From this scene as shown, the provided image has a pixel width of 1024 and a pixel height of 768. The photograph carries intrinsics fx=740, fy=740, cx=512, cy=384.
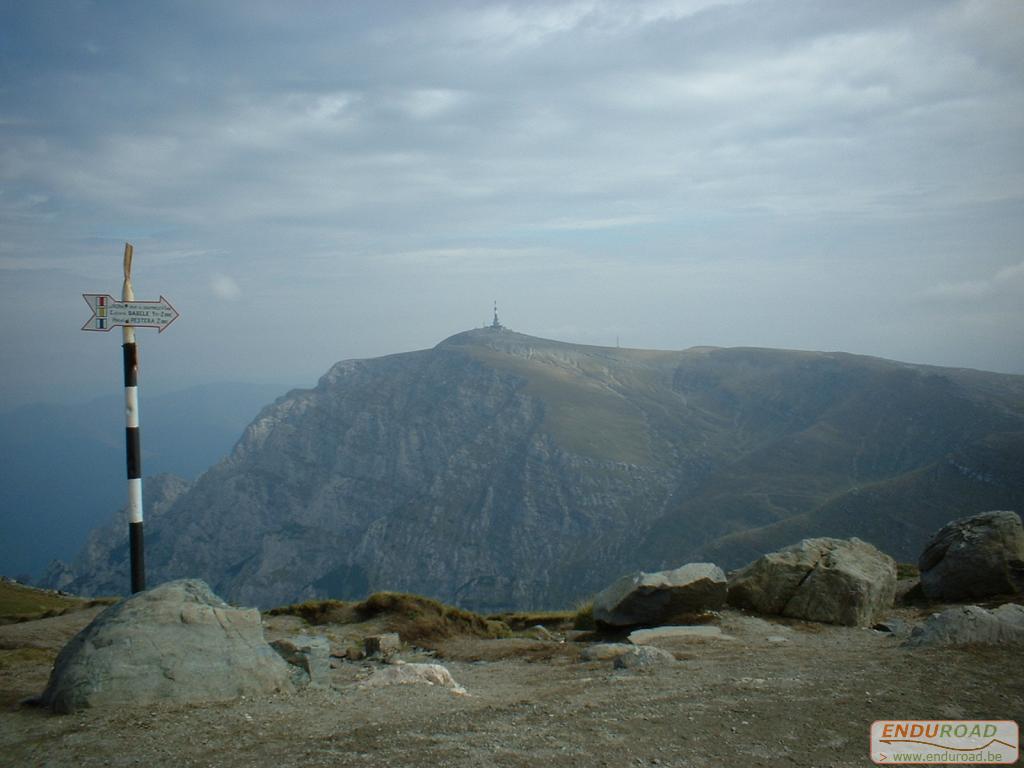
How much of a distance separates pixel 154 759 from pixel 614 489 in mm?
189416

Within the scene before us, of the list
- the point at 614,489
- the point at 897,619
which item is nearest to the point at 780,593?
the point at 897,619

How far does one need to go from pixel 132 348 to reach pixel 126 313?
77 centimetres

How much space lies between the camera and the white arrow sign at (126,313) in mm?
15289

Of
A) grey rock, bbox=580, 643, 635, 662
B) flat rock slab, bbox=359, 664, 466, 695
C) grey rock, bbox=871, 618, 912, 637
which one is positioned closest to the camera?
flat rock slab, bbox=359, 664, 466, 695

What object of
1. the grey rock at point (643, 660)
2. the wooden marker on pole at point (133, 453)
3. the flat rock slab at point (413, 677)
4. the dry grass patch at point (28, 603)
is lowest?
the dry grass patch at point (28, 603)

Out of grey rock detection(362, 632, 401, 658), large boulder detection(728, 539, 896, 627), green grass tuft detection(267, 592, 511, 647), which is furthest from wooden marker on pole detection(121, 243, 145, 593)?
large boulder detection(728, 539, 896, 627)

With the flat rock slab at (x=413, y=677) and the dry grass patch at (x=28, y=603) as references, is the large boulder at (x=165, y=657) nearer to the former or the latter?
the flat rock slab at (x=413, y=677)

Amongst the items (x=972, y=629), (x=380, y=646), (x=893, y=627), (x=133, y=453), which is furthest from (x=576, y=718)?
(x=893, y=627)

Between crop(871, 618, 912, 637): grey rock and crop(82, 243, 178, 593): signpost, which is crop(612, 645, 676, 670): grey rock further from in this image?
crop(82, 243, 178, 593): signpost

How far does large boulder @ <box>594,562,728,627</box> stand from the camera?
18.5 metres

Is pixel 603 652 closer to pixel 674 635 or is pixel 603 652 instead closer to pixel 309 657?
pixel 674 635

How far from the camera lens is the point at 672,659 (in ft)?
44.6

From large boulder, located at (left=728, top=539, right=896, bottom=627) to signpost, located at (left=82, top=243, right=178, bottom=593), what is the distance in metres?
14.6

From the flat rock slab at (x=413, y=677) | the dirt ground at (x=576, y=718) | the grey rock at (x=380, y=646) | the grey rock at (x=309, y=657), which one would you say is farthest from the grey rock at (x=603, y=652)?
the grey rock at (x=309, y=657)
